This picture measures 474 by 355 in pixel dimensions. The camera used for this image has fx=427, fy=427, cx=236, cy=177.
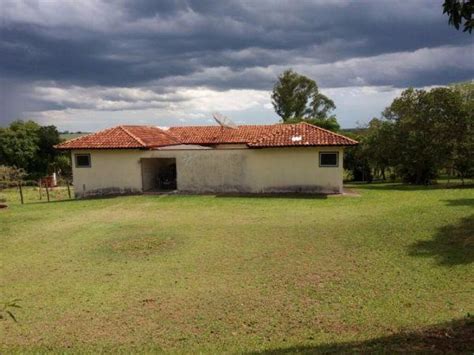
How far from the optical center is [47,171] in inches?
2072

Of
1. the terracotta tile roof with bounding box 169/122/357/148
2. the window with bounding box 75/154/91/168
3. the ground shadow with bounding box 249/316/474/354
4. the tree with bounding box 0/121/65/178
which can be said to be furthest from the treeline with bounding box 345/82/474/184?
the tree with bounding box 0/121/65/178

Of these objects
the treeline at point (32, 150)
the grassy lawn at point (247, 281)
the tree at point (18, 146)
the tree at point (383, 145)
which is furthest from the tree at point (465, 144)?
the tree at point (18, 146)

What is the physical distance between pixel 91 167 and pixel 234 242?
14232mm

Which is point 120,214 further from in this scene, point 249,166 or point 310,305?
point 310,305

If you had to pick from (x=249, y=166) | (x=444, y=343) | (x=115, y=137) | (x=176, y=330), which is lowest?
(x=176, y=330)

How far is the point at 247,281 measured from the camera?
9211mm

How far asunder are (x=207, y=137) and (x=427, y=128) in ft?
45.8

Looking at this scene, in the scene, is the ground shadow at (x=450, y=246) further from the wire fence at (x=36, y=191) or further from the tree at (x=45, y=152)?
the tree at (x=45, y=152)

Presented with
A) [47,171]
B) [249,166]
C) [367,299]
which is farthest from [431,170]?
[47,171]

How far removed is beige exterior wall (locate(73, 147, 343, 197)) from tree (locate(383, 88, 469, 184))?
6.74 m

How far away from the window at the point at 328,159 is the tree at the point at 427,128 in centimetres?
653

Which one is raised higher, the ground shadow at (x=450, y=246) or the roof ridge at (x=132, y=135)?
the roof ridge at (x=132, y=135)

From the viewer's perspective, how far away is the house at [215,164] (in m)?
21.6

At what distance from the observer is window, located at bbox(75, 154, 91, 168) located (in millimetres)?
23953
